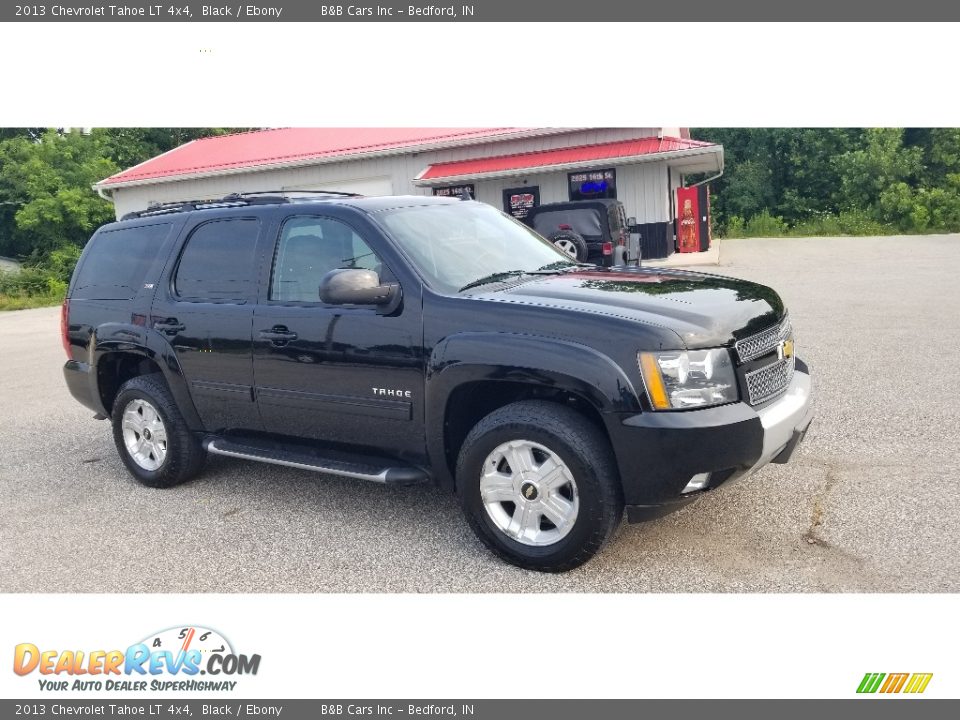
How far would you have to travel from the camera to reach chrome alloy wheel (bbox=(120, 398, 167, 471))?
18.4 feet

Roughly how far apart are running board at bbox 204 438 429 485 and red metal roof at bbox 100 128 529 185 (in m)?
20.6

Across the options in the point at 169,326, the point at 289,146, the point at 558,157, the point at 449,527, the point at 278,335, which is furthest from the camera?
the point at 289,146

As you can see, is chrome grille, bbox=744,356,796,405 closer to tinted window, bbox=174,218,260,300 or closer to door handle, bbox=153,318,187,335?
tinted window, bbox=174,218,260,300

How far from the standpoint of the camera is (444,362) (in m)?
4.09

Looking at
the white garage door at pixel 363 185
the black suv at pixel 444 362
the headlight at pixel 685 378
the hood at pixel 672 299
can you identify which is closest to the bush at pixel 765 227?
the white garage door at pixel 363 185

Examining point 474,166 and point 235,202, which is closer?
point 235,202

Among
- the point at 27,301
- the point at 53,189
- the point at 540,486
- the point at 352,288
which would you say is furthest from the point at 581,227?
the point at 53,189

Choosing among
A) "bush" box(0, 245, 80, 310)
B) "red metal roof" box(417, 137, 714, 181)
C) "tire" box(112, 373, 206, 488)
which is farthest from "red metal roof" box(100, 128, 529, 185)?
"tire" box(112, 373, 206, 488)

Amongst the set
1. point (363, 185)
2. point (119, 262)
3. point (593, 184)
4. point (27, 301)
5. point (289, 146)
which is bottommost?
point (27, 301)

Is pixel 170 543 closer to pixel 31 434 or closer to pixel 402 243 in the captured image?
pixel 402 243

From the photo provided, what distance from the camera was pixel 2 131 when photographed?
146 ft

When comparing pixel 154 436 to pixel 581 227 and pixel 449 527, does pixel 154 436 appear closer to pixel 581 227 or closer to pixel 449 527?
pixel 449 527

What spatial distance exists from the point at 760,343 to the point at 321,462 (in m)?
2.47

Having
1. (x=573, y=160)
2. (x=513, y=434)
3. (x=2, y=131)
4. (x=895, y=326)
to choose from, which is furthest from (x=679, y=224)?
(x=2, y=131)
